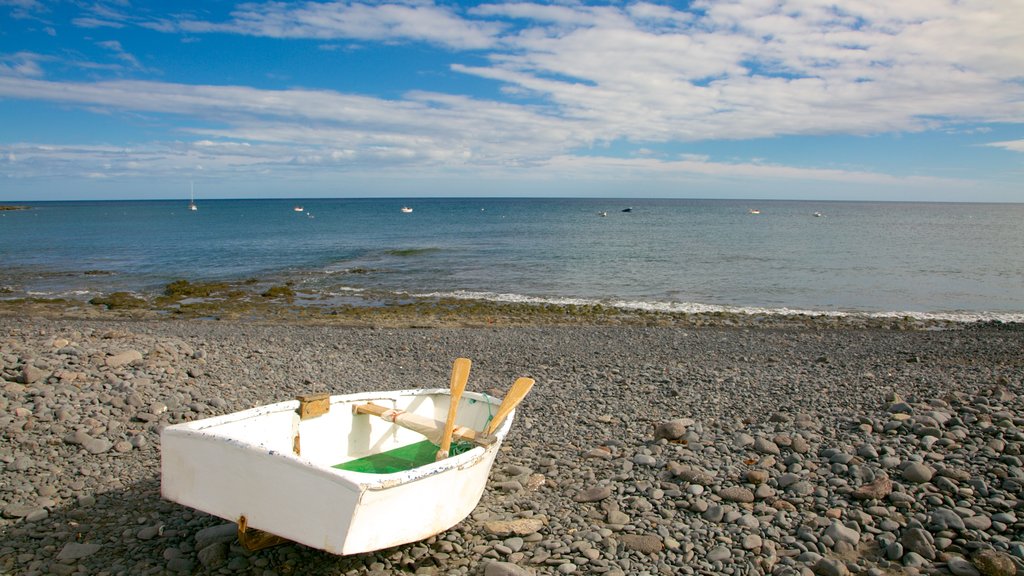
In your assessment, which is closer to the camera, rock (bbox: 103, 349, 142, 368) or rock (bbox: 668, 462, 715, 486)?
rock (bbox: 668, 462, 715, 486)

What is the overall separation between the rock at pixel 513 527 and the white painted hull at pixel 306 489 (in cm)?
32

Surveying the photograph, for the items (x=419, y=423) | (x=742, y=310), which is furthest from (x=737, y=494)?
(x=742, y=310)

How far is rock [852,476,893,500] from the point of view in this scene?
600cm

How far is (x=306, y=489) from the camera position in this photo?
4.32m

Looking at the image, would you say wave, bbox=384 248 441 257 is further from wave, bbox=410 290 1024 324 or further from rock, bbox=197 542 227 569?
rock, bbox=197 542 227 569

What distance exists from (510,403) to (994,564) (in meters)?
4.04

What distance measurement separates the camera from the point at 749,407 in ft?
31.0

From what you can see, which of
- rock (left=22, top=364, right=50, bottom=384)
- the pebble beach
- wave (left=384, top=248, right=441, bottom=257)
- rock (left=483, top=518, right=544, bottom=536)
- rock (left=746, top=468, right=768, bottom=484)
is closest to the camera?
the pebble beach

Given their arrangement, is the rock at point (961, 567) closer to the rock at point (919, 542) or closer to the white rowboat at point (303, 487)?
the rock at point (919, 542)

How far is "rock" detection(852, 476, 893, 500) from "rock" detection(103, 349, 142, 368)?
33.2ft

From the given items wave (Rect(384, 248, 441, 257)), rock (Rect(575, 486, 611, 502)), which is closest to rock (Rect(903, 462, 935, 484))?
rock (Rect(575, 486, 611, 502))

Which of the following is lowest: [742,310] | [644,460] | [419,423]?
[742,310]

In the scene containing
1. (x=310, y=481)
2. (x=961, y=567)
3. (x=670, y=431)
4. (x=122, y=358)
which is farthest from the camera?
(x=122, y=358)

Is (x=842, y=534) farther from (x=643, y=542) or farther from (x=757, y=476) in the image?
(x=643, y=542)
